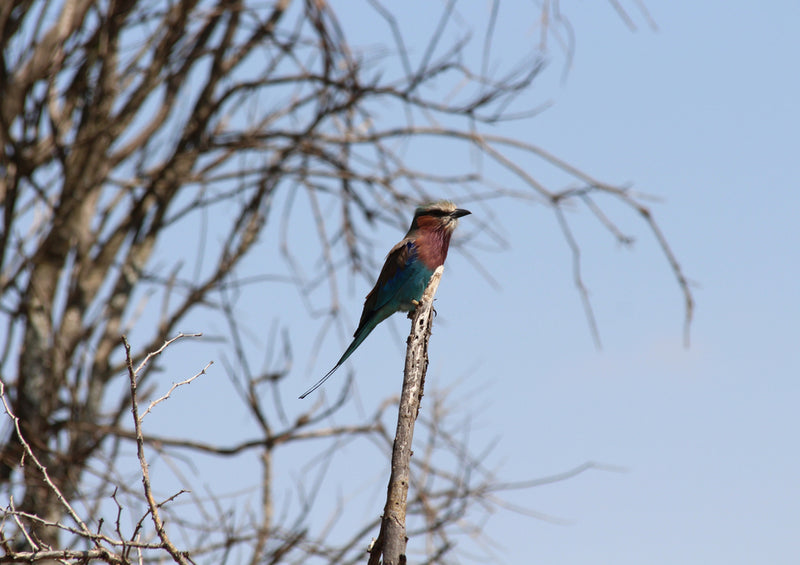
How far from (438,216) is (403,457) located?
304cm

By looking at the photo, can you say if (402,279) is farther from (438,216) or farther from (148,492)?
(148,492)

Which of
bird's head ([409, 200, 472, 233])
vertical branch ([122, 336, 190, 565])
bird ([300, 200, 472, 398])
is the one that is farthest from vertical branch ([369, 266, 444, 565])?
bird's head ([409, 200, 472, 233])

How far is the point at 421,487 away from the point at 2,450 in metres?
2.96

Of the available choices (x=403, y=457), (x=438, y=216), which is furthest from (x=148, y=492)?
(x=438, y=216)

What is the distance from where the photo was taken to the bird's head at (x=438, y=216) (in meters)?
5.93

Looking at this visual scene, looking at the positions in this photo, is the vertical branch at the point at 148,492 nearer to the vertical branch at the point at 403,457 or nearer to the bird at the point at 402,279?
the vertical branch at the point at 403,457

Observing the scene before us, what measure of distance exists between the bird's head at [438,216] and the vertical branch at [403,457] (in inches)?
87.3

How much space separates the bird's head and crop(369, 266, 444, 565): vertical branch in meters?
2.22

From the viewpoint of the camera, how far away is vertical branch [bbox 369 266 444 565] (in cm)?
294

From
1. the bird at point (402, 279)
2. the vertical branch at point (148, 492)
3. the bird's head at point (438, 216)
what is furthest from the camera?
the bird's head at point (438, 216)

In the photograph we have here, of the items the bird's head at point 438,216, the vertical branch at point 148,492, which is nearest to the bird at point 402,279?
the bird's head at point 438,216

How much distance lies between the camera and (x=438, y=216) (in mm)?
5992

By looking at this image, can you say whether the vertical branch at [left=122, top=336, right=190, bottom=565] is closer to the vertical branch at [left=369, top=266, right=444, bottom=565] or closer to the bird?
the vertical branch at [left=369, top=266, right=444, bottom=565]

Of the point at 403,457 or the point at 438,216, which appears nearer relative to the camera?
the point at 403,457
